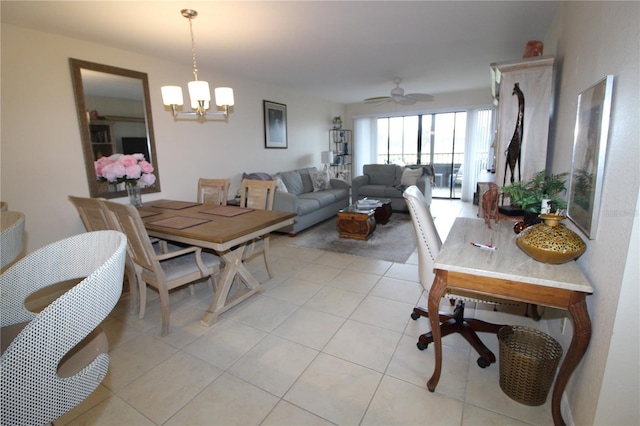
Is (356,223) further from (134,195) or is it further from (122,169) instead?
(122,169)

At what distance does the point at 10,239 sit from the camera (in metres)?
1.24

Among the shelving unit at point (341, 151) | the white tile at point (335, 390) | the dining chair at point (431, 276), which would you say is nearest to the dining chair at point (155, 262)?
the white tile at point (335, 390)

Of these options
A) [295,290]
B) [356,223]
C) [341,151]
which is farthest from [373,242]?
[341,151]

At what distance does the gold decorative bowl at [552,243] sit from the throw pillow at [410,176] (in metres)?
4.43

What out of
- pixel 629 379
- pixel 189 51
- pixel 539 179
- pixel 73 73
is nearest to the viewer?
pixel 629 379

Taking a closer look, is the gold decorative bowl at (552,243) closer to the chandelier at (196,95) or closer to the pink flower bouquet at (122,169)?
the chandelier at (196,95)

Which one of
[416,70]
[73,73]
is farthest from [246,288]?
[416,70]

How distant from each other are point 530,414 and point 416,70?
14.0ft

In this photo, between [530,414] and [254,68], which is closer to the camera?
[530,414]

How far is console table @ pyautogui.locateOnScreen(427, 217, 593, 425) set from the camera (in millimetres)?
1165

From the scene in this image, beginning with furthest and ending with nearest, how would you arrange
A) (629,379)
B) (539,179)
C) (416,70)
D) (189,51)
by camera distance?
(416,70) → (189,51) → (539,179) → (629,379)

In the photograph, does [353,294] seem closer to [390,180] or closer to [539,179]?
[539,179]

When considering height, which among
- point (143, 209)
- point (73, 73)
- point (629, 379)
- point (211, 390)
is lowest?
point (211, 390)

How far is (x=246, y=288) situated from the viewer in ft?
9.03
